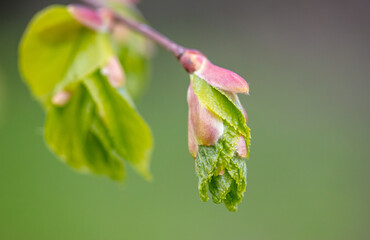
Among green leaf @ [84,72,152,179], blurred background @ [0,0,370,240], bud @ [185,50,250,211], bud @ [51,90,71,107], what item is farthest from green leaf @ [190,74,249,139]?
blurred background @ [0,0,370,240]

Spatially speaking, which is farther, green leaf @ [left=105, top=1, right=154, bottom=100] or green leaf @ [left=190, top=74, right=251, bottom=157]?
green leaf @ [left=105, top=1, right=154, bottom=100]

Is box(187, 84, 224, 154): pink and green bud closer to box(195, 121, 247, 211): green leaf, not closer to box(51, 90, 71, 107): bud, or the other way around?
box(195, 121, 247, 211): green leaf

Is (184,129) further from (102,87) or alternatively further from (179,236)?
(102,87)

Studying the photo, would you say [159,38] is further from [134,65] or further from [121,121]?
[134,65]

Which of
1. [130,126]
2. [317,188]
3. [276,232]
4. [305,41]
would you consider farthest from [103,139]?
[305,41]

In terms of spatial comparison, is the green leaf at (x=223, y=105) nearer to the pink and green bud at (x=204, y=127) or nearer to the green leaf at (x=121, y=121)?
the pink and green bud at (x=204, y=127)

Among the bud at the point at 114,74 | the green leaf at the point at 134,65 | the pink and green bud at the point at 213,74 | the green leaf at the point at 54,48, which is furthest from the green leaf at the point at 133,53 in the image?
the pink and green bud at the point at 213,74
